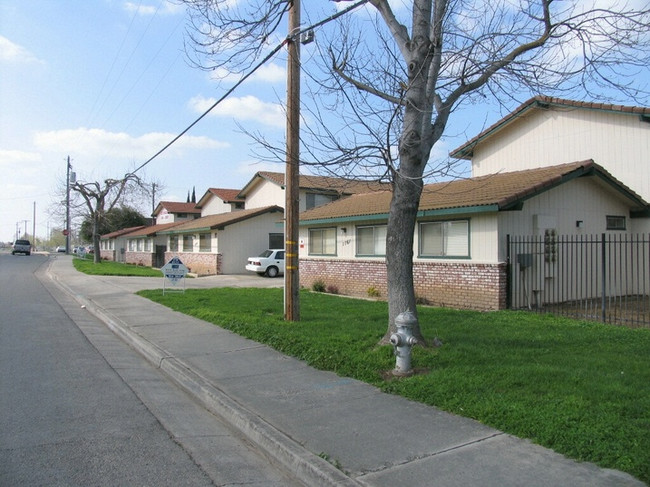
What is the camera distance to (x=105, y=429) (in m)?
5.25

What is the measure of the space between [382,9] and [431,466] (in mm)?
6551

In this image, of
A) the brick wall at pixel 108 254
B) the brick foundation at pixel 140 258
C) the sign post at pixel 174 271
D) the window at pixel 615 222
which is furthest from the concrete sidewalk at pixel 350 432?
the brick wall at pixel 108 254

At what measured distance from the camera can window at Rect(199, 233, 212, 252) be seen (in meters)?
31.9

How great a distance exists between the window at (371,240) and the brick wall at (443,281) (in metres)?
0.36

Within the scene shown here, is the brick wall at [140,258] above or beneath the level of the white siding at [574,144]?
beneath

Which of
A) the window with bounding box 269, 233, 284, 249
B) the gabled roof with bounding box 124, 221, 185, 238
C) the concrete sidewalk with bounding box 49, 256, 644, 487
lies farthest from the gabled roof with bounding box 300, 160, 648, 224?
the gabled roof with bounding box 124, 221, 185, 238

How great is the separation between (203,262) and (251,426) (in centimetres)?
2802

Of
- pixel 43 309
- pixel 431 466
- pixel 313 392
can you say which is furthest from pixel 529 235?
pixel 43 309

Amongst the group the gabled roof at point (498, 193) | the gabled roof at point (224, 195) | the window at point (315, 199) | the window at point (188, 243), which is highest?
the gabled roof at point (224, 195)

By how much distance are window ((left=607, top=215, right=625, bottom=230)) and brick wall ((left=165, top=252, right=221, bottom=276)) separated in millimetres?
20596

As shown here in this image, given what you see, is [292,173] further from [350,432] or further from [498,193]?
[350,432]

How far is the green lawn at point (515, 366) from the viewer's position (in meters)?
4.56

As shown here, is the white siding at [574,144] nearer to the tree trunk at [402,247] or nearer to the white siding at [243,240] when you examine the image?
the tree trunk at [402,247]

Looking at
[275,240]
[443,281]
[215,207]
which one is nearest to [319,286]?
[443,281]
